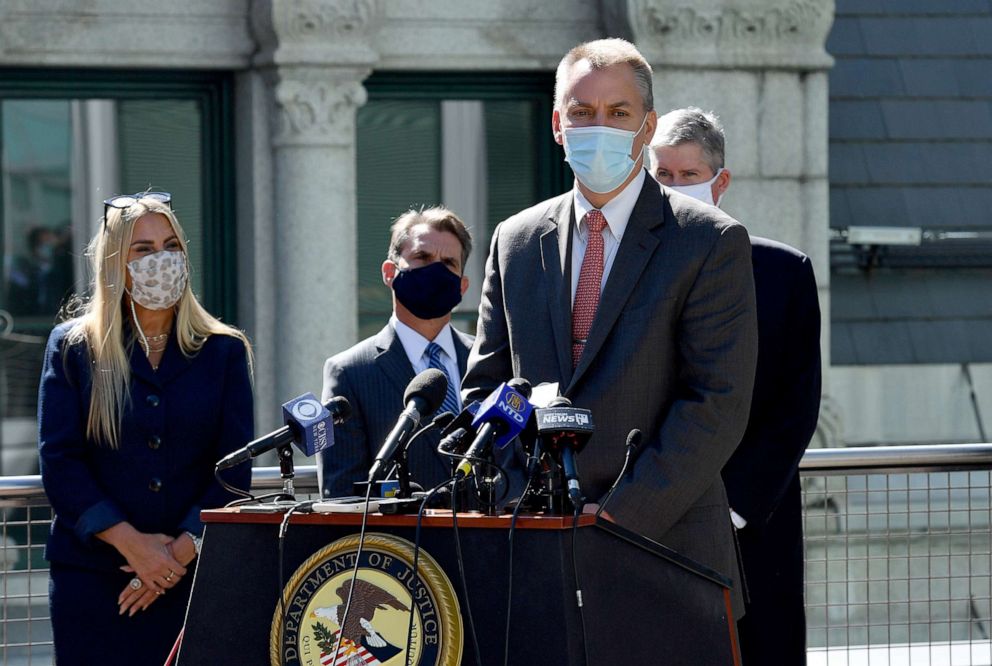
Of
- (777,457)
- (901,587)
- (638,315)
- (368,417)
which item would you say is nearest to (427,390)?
(638,315)

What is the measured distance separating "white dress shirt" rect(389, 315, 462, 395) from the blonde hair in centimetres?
54

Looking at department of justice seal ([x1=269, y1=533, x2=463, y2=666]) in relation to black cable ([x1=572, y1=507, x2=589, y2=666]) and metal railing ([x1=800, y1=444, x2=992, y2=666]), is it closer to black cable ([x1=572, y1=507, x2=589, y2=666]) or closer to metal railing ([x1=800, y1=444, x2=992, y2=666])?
black cable ([x1=572, y1=507, x2=589, y2=666])

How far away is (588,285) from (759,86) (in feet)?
18.4

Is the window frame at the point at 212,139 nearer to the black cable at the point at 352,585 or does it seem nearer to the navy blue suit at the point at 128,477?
the navy blue suit at the point at 128,477

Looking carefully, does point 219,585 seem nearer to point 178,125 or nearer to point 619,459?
point 619,459

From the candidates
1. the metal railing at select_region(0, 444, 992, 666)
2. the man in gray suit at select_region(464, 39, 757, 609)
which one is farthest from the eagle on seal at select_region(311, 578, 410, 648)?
the metal railing at select_region(0, 444, 992, 666)

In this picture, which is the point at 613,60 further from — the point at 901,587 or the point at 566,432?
the point at 901,587

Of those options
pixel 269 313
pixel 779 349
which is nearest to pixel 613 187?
pixel 779 349

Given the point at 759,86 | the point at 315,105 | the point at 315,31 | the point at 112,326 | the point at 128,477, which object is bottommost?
the point at 128,477

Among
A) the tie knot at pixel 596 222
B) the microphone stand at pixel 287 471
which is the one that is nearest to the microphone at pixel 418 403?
the microphone stand at pixel 287 471

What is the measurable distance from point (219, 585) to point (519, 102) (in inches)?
261

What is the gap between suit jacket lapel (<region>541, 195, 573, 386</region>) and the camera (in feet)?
15.0

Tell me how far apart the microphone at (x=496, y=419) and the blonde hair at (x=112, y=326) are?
2.22 meters

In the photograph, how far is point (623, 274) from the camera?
456cm
